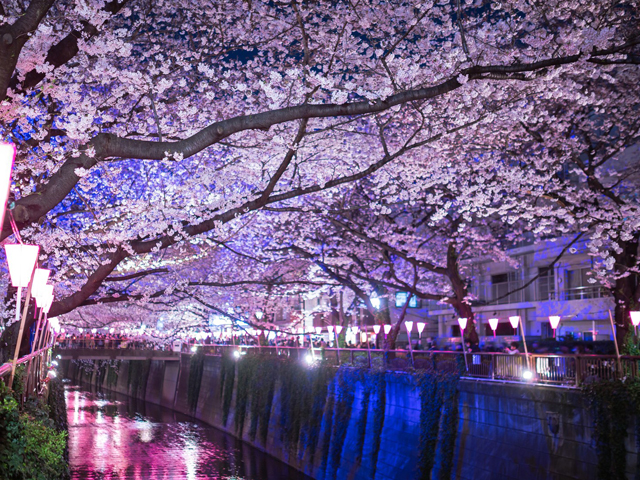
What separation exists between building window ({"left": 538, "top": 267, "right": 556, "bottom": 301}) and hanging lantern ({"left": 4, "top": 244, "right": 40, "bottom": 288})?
3302cm

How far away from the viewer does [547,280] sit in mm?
39375

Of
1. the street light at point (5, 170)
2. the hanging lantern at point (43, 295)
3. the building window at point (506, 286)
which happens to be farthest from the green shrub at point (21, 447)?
the building window at point (506, 286)

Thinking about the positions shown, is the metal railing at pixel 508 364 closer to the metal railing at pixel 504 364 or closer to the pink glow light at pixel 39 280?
the metal railing at pixel 504 364

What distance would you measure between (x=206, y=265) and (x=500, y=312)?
20.3 meters

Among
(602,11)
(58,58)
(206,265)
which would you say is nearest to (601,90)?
(602,11)

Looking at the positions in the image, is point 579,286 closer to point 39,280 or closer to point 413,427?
point 413,427

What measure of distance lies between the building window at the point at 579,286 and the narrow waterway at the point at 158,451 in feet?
64.1

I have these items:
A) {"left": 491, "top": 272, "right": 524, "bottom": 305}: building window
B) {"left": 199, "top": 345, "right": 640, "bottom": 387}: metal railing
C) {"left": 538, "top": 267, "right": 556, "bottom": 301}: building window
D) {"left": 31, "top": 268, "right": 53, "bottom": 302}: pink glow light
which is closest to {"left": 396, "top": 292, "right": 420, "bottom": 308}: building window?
{"left": 491, "top": 272, "right": 524, "bottom": 305}: building window

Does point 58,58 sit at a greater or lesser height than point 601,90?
lesser

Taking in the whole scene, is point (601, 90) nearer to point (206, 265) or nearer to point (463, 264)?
point (206, 265)

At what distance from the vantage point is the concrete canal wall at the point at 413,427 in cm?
1427

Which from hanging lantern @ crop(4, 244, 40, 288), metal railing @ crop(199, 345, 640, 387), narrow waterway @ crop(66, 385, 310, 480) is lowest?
narrow waterway @ crop(66, 385, 310, 480)

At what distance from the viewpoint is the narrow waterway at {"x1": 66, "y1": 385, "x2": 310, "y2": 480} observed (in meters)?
26.2

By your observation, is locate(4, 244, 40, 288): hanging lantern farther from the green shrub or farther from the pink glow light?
the pink glow light
